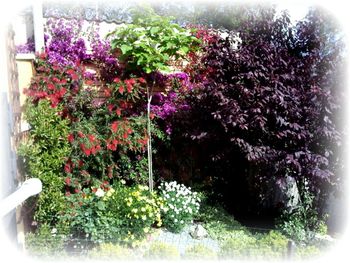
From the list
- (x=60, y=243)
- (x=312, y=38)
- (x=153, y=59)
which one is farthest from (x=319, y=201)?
(x=60, y=243)

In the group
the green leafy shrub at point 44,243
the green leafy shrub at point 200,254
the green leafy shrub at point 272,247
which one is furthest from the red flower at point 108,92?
the green leafy shrub at point 272,247

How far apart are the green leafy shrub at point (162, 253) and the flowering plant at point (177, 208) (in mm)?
1107

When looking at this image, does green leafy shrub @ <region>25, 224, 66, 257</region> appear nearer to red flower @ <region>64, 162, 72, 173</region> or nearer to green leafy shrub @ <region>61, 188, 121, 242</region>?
→ green leafy shrub @ <region>61, 188, 121, 242</region>

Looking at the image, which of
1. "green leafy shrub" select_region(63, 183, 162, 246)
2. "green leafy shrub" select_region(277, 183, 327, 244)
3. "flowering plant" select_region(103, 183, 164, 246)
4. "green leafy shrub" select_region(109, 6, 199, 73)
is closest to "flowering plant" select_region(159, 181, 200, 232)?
"green leafy shrub" select_region(63, 183, 162, 246)

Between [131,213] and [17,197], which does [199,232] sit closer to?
[131,213]

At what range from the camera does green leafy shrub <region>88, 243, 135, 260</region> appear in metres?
3.19

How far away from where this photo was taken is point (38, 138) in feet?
12.4

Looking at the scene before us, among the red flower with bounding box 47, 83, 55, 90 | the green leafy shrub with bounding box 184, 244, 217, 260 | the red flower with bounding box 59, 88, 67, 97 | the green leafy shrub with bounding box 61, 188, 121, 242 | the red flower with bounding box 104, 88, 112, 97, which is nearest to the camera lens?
the green leafy shrub with bounding box 184, 244, 217, 260

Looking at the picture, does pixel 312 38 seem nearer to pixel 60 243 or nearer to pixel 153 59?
pixel 153 59

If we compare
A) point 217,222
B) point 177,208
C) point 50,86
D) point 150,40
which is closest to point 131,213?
point 177,208

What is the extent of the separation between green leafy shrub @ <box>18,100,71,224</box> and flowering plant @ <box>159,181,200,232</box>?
59.9 inches

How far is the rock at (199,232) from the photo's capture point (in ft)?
14.3

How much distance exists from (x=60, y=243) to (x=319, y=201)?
386 cm

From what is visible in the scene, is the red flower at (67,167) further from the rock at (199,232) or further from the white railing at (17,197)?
the white railing at (17,197)
